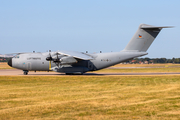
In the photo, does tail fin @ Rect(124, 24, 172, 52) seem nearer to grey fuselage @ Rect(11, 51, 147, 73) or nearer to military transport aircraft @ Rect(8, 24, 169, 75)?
military transport aircraft @ Rect(8, 24, 169, 75)

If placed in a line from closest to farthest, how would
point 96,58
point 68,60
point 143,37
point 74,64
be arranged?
point 68,60 → point 143,37 → point 74,64 → point 96,58

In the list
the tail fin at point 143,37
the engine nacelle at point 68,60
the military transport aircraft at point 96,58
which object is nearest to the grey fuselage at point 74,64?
the military transport aircraft at point 96,58

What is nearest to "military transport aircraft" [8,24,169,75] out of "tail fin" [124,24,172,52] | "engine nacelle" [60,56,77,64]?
"tail fin" [124,24,172,52]

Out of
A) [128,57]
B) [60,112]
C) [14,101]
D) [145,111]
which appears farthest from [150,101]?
[128,57]

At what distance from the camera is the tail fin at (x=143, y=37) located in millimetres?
33625

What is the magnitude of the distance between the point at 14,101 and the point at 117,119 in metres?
6.54

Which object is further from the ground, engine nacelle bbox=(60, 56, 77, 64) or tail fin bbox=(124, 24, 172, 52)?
tail fin bbox=(124, 24, 172, 52)

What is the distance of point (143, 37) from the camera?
1325 inches

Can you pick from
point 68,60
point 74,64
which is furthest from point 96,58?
point 68,60

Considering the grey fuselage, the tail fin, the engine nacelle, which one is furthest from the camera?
the grey fuselage

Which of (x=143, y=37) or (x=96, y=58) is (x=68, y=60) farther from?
(x=143, y=37)

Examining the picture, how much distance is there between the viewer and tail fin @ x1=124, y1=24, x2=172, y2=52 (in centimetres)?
3362

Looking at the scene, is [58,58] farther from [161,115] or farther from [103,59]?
[161,115]

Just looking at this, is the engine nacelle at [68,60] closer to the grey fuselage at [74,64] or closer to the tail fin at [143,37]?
the grey fuselage at [74,64]
